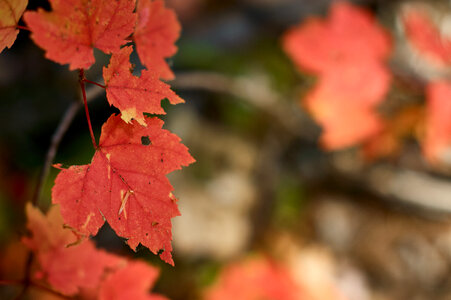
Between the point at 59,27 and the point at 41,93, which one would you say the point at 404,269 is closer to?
the point at 59,27

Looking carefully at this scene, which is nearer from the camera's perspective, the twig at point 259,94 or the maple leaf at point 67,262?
the maple leaf at point 67,262

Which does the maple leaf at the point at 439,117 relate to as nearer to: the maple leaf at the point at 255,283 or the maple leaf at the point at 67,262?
the maple leaf at the point at 255,283

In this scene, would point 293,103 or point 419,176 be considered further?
point 293,103

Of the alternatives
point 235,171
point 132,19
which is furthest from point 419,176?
point 132,19

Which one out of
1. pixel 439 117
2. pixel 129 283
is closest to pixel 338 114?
pixel 439 117

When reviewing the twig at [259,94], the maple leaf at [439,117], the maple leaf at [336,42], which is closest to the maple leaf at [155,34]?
the twig at [259,94]

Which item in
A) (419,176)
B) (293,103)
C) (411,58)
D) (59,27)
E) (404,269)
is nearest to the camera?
(59,27)
